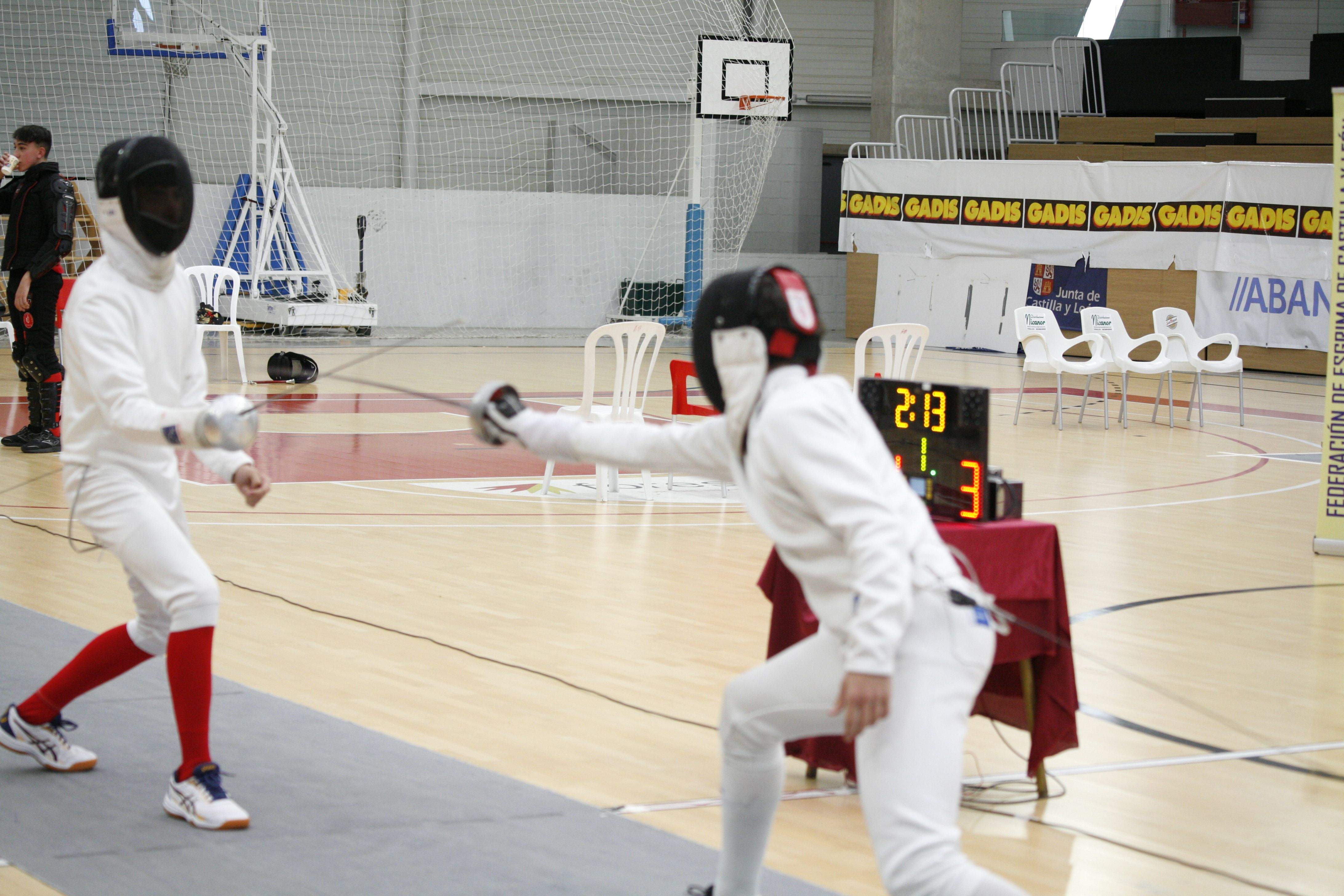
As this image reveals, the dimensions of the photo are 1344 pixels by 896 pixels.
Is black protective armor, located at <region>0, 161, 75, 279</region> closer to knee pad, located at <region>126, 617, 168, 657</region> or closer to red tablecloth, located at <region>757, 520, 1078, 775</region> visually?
knee pad, located at <region>126, 617, 168, 657</region>

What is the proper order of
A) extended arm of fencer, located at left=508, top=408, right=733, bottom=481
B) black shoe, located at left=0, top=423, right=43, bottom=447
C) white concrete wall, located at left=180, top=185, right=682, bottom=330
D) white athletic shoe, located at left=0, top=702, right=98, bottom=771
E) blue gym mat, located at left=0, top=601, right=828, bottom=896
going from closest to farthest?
extended arm of fencer, located at left=508, top=408, right=733, bottom=481, blue gym mat, located at left=0, top=601, right=828, bottom=896, white athletic shoe, located at left=0, top=702, right=98, bottom=771, black shoe, located at left=0, top=423, right=43, bottom=447, white concrete wall, located at left=180, top=185, right=682, bottom=330

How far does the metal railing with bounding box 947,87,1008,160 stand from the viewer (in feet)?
68.3

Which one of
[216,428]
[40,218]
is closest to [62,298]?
[40,218]

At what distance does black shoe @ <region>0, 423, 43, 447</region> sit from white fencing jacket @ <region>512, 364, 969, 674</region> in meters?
7.43

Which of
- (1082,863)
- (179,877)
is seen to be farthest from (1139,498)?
(179,877)

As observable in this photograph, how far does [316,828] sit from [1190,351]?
36.6 feet

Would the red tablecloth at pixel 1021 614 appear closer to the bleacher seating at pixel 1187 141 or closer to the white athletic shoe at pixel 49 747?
the white athletic shoe at pixel 49 747

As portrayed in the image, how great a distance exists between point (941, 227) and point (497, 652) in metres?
15.5

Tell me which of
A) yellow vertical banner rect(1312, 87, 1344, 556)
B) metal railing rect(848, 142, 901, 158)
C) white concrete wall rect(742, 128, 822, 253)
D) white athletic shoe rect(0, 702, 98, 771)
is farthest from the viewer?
white concrete wall rect(742, 128, 822, 253)

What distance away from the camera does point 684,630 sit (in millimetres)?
5191

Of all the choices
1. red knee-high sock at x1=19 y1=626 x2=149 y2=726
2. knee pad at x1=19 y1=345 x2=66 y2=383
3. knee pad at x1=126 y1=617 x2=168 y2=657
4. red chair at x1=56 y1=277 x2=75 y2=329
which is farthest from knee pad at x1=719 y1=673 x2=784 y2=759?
knee pad at x1=19 y1=345 x2=66 y2=383

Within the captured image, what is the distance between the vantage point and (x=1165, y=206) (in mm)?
17375

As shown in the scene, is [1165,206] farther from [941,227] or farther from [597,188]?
[597,188]

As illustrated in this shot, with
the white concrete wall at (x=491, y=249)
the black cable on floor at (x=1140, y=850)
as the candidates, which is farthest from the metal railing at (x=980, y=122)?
the black cable on floor at (x=1140, y=850)
